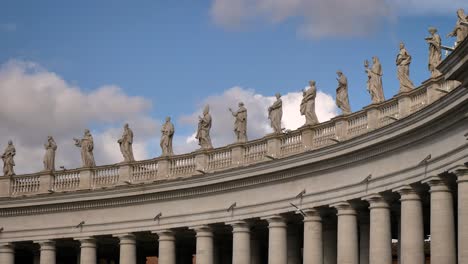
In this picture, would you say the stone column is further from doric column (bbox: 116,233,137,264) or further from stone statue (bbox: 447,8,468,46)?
stone statue (bbox: 447,8,468,46)

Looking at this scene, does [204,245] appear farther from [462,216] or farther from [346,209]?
[462,216]

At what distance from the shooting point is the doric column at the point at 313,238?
262 feet

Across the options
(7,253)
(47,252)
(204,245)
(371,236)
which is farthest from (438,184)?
(7,253)

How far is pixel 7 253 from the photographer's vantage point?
10044cm

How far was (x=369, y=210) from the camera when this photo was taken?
77.5 metres

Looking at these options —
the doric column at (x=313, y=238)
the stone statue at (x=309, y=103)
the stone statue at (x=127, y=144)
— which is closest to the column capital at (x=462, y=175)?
the doric column at (x=313, y=238)

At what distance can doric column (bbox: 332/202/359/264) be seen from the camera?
7619cm

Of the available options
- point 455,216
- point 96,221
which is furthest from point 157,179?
point 455,216

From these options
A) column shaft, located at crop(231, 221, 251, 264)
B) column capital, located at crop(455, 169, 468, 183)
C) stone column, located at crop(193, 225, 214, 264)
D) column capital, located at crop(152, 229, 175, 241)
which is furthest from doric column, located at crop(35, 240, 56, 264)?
column capital, located at crop(455, 169, 468, 183)

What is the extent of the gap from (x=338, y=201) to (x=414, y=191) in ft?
28.3

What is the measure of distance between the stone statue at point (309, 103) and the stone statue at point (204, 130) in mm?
11104

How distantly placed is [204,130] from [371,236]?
24014 mm

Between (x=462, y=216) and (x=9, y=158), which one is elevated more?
(x=9, y=158)

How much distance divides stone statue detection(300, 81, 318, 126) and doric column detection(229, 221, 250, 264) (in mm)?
9401
